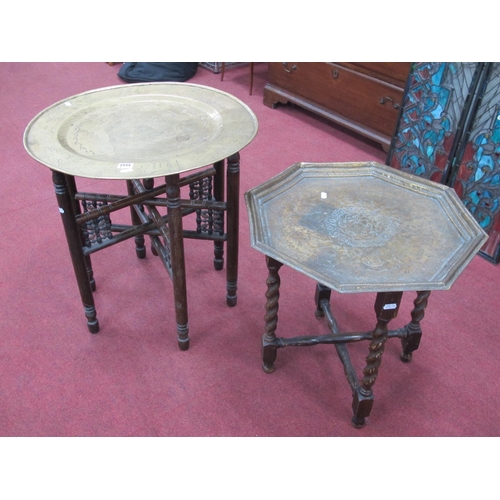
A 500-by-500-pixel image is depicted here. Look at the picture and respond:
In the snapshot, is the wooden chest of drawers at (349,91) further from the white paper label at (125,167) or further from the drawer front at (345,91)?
the white paper label at (125,167)

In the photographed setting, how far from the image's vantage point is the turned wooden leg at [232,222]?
216 centimetres

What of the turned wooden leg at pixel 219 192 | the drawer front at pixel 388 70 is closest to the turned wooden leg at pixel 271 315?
the turned wooden leg at pixel 219 192

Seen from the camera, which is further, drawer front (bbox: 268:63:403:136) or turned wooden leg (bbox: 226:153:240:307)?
drawer front (bbox: 268:63:403:136)

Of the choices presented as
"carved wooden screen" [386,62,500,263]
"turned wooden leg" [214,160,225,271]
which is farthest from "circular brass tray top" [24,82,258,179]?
"carved wooden screen" [386,62,500,263]

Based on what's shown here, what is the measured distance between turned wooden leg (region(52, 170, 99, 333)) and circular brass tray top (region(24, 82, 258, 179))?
0.15 metres

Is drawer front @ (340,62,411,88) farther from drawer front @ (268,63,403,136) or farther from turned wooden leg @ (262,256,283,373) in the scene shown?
turned wooden leg @ (262,256,283,373)

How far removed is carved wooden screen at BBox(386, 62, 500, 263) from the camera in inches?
110

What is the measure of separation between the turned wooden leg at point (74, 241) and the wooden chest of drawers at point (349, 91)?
2359mm

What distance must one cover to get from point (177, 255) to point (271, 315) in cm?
45

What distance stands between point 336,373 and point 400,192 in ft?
2.76

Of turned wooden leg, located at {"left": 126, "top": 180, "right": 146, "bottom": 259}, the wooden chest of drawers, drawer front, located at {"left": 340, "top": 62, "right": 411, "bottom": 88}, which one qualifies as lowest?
turned wooden leg, located at {"left": 126, "top": 180, "right": 146, "bottom": 259}

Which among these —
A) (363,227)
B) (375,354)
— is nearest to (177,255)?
(363,227)

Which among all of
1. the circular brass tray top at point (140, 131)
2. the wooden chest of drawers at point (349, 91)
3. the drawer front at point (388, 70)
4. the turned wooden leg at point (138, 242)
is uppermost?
the circular brass tray top at point (140, 131)

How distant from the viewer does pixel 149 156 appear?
195 cm
